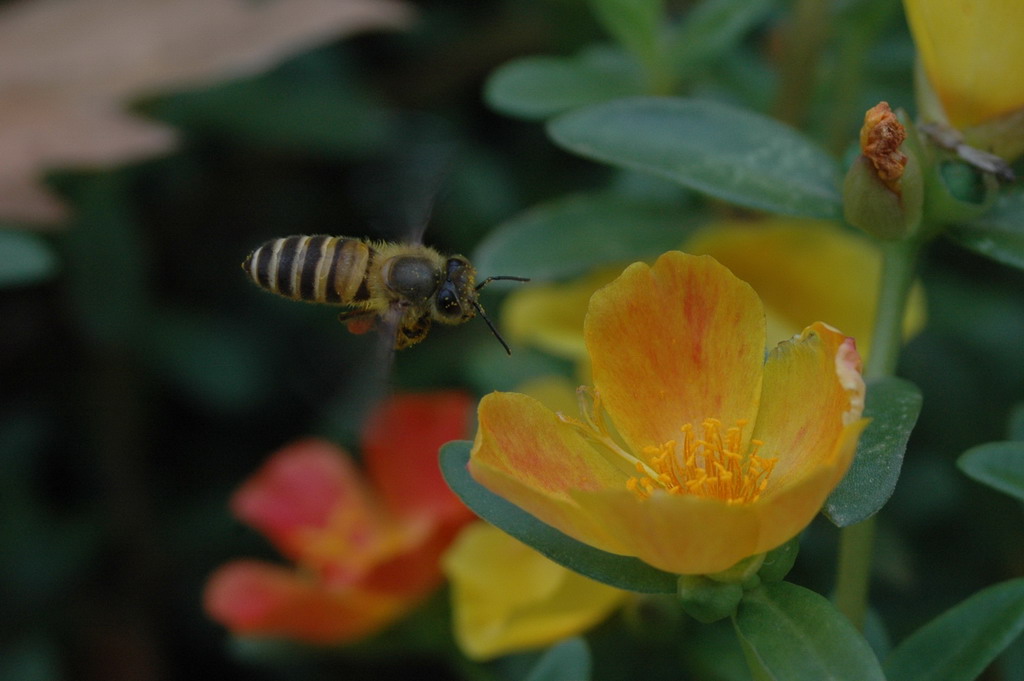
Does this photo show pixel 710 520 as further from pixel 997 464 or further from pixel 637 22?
pixel 637 22

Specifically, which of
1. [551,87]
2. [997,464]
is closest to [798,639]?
[997,464]

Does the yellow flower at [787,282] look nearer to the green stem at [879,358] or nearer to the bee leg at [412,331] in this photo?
the bee leg at [412,331]

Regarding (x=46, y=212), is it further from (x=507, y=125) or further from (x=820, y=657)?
(x=820, y=657)

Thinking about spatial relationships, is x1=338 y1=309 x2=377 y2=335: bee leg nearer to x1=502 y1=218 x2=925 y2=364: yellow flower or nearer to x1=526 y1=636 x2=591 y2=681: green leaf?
x1=502 y1=218 x2=925 y2=364: yellow flower

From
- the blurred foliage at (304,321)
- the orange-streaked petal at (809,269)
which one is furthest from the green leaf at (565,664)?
the orange-streaked petal at (809,269)

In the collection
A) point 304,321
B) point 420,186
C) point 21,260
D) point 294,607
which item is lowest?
point 304,321
